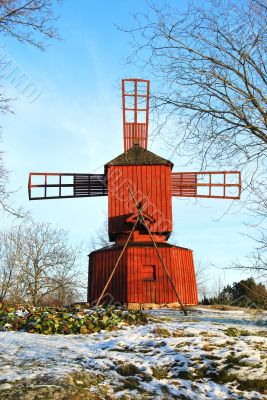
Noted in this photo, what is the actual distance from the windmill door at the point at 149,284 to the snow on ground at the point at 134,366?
9817mm

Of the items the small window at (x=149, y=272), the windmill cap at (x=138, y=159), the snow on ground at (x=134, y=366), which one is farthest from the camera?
the windmill cap at (x=138, y=159)

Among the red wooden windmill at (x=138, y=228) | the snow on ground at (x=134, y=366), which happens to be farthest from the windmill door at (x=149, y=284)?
the snow on ground at (x=134, y=366)

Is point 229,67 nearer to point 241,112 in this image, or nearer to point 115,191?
point 241,112

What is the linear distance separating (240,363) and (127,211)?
1377 cm

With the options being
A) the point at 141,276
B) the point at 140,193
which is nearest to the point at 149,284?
the point at 141,276

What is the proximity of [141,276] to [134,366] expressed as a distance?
41.0 ft

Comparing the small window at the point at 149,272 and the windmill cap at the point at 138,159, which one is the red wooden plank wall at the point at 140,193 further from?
the small window at the point at 149,272

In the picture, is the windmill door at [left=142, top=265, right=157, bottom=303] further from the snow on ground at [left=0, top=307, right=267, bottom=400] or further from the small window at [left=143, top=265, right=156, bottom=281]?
the snow on ground at [left=0, top=307, right=267, bottom=400]

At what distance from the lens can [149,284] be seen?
66.9 ft

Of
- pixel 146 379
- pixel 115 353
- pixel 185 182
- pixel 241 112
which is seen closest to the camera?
pixel 146 379

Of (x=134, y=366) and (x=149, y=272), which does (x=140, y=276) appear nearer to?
(x=149, y=272)

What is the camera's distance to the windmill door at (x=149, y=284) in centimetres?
2014

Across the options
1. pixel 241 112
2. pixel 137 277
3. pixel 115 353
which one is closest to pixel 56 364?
pixel 115 353

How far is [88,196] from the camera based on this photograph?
23.8 m
